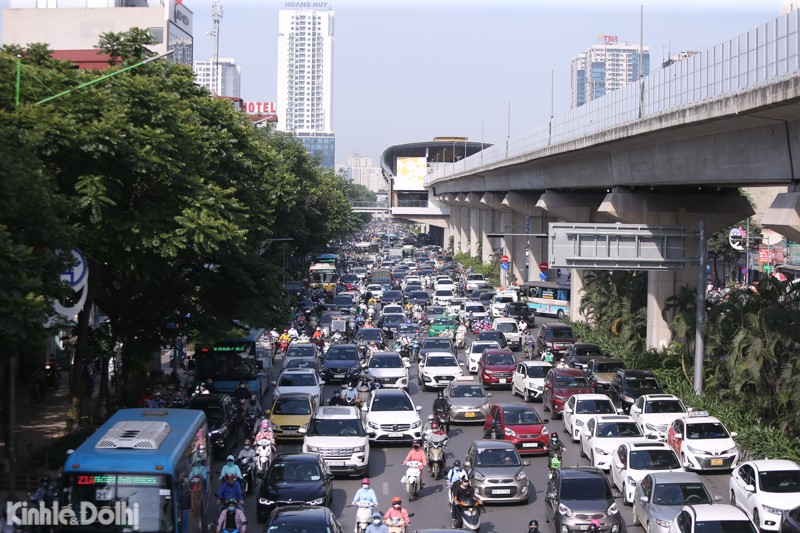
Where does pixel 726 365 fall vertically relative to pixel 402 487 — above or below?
above

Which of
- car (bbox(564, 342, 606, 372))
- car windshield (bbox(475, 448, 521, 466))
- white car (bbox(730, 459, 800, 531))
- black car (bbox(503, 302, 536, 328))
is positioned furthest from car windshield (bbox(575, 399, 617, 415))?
black car (bbox(503, 302, 536, 328))

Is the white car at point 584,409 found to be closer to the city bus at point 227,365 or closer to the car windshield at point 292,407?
the car windshield at point 292,407

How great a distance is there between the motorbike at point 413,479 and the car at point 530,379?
41.5ft

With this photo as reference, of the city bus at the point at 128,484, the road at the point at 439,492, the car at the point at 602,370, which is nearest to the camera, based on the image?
the city bus at the point at 128,484

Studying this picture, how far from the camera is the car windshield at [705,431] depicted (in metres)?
23.8

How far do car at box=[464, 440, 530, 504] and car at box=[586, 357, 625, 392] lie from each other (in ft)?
41.1

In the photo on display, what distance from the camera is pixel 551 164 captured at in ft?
172

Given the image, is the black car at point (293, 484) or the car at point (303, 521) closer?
the car at point (303, 521)

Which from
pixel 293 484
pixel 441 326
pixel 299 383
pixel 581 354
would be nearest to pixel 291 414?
pixel 299 383

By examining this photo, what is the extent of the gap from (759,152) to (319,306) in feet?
124

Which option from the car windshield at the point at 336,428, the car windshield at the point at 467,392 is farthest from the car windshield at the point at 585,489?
the car windshield at the point at 467,392

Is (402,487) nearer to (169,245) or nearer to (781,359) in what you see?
(169,245)

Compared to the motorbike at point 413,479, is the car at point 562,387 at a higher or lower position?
higher

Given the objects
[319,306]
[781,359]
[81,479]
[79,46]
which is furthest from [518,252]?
[81,479]
